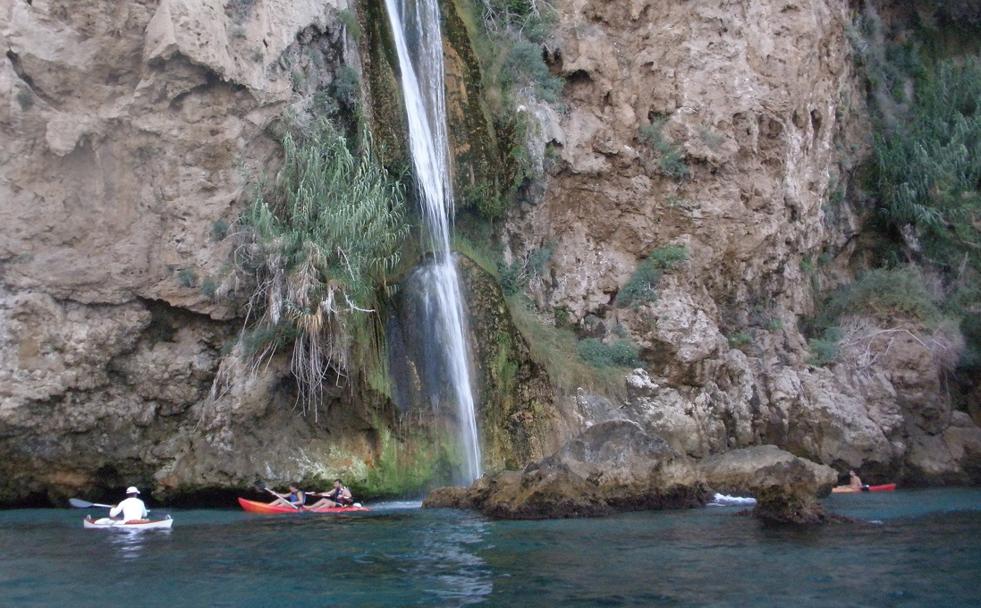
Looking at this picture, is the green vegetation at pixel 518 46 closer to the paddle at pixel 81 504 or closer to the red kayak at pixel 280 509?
the red kayak at pixel 280 509

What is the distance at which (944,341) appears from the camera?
22.8 metres

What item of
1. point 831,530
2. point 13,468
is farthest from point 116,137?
point 831,530

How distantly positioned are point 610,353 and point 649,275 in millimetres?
2229

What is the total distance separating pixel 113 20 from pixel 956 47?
2351cm

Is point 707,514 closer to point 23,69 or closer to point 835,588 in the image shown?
point 835,588

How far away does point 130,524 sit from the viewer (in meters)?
14.2

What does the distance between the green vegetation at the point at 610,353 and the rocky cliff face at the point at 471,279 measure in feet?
1.72

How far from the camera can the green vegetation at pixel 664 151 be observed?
73.4ft

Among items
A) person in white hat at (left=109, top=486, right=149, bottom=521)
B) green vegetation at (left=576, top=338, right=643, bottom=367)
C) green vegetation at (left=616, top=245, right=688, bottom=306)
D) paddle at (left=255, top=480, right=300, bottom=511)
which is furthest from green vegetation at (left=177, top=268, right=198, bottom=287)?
green vegetation at (left=616, top=245, right=688, bottom=306)

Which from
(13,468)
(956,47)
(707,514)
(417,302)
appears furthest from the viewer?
(956,47)

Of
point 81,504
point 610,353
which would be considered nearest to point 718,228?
point 610,353

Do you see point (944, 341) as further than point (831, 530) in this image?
Yes

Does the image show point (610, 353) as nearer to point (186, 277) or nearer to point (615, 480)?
point (615, 480)

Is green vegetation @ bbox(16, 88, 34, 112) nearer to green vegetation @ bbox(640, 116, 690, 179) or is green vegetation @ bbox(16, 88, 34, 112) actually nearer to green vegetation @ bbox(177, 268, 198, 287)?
green vegetation @ bbox(177, 268, 198, 287)
